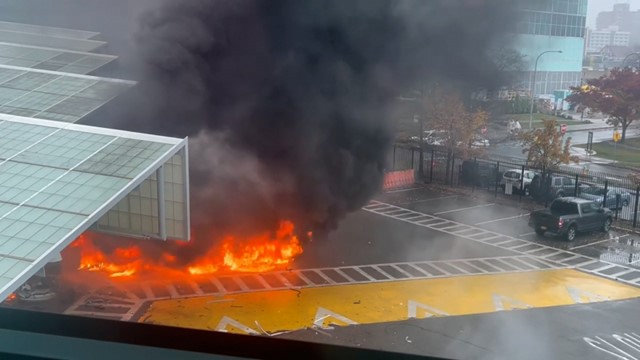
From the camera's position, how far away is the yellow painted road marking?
2.83 meters

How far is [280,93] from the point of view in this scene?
478 cm

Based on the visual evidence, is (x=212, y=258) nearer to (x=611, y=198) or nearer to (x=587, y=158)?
(x=587, y=158)

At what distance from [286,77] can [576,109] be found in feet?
8.78

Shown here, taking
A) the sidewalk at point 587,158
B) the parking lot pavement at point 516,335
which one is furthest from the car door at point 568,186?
the parking lot pavement at point 516,335

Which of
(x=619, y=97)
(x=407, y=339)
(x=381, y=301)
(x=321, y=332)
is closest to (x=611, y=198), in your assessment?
(x=619, y=97)

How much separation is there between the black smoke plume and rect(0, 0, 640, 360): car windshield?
2 cm

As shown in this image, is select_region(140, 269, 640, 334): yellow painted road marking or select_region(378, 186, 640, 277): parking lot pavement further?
select_region(378, 186, 640, 277): parking lot pavement

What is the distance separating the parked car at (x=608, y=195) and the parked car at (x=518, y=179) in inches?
19.1

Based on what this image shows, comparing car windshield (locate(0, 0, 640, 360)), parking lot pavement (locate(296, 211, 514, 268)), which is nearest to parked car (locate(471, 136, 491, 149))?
car windshield (locate(0, 0, 640, 360))

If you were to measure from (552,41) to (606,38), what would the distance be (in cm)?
94

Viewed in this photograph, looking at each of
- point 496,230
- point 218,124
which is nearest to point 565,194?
point 496,230

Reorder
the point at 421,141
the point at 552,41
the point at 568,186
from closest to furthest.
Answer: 1. the point at 552,41
2. the point at 568,186
3. the point at 421,141

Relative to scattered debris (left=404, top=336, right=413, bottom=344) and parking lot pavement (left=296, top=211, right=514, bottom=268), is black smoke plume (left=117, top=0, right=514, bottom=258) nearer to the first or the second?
parking lot pavement (left=296, top=211, right=514, bottom=268)

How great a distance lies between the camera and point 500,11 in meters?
3.23
